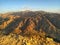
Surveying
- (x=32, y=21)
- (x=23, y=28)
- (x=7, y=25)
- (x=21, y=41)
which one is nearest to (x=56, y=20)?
(x=32, y=21)

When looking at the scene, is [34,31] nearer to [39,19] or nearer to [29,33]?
[29,33]

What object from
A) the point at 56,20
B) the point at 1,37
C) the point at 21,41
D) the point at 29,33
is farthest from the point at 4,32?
the point at 56,20

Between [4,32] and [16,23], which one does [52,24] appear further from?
[4,32]

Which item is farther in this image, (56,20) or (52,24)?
(56,20)

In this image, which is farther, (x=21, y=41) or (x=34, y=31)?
(x=34, y=31)

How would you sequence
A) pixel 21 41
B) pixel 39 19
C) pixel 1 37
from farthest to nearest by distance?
pixel 39 19, pixel 1 37, pixel 21 41

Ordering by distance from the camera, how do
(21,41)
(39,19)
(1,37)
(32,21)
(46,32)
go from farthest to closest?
(39,19)
(32,21)
(46,32)
(1,37)
(21,41)

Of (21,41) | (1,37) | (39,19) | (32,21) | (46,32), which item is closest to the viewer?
(21,41)

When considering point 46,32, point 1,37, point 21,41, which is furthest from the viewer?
point 46,32

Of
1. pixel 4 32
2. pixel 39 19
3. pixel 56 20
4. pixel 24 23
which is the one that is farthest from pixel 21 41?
pixel 56 20
